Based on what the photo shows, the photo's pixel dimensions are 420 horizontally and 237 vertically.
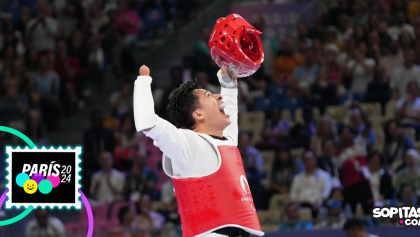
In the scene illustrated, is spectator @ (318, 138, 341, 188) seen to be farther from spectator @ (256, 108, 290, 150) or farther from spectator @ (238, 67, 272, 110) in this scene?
spectator @ (238, 67, 272, 110)

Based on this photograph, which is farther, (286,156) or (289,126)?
(289,126)

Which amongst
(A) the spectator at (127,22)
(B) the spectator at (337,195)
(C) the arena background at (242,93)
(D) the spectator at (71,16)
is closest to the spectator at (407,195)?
(C) the arena background at (242,93)

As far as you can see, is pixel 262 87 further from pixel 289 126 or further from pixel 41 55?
pixel 41 55

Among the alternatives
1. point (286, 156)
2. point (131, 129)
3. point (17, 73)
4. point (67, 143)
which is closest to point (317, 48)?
point (286, 156)

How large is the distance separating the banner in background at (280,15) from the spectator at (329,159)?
386 cm

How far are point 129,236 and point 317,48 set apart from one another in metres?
5.09

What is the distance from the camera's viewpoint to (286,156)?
890cm

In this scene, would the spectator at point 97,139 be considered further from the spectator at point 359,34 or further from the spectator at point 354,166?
the spectator at point 359,34

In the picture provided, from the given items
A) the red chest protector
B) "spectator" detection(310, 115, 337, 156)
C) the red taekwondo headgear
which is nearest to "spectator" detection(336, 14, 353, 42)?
"spectator" detection(310, 115, 337, 156)

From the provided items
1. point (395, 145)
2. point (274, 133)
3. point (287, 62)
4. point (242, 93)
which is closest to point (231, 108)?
point (395, 145)

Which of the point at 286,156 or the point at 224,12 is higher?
the point at 224,12

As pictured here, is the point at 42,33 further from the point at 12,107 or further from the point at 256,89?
the point at 256,89

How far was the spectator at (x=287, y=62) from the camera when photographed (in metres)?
11.0

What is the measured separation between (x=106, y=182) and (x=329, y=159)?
10.7 ft
